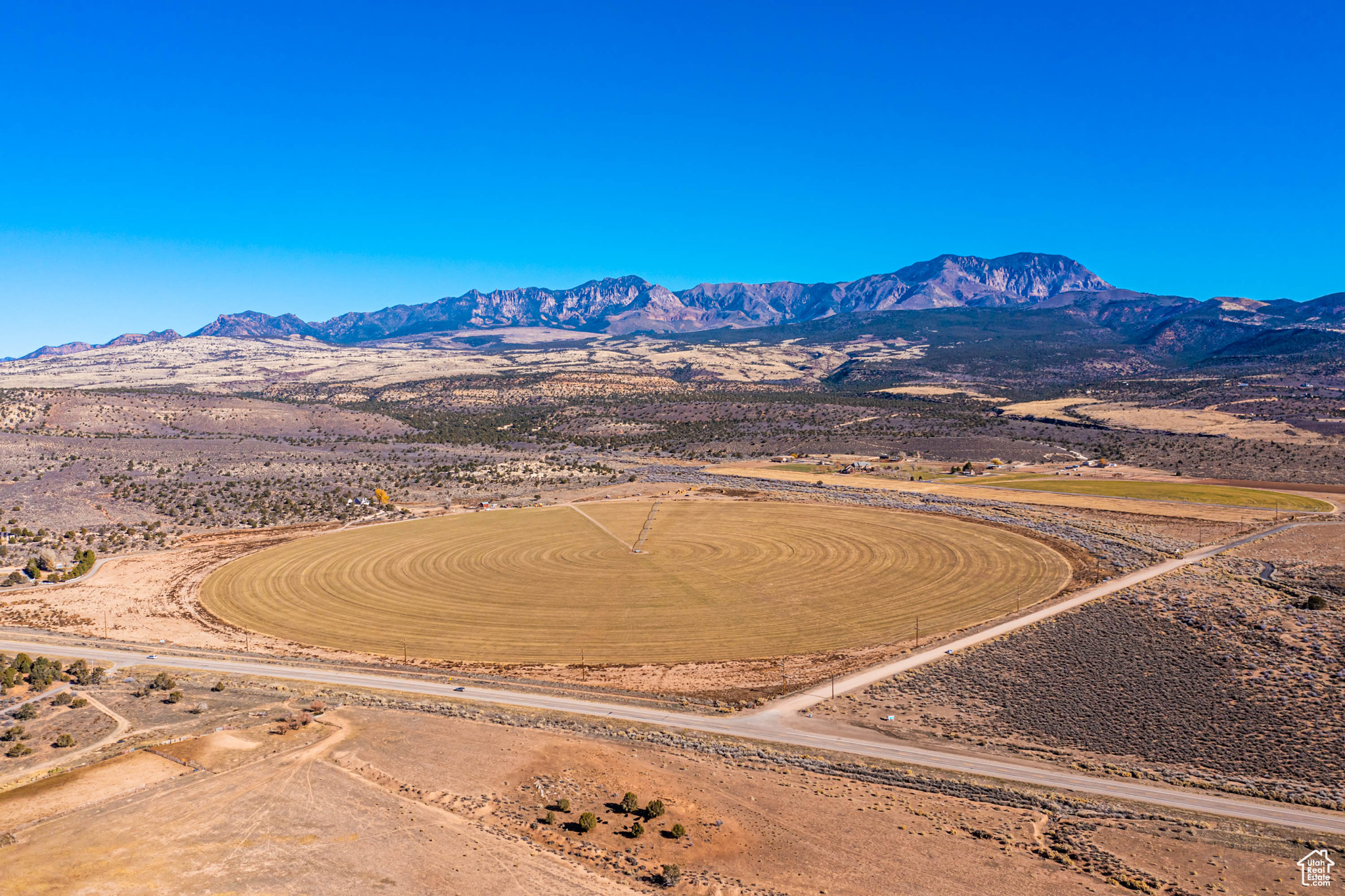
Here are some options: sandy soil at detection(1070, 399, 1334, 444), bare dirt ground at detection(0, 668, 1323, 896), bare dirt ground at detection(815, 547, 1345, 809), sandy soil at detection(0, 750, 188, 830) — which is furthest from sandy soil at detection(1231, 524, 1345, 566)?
sandy soil at detection(0, 750, 188, 830)

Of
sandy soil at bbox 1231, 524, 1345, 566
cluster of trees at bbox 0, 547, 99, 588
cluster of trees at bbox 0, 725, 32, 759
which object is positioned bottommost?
cluster of trees at bbox 0, 725, 32, 759

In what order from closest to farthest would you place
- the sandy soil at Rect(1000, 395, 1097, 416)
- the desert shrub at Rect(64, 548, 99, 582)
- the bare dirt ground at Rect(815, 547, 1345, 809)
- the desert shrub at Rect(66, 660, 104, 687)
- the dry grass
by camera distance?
the bare dirt ground at Rect(815, 547, 1345, 809), the desert shrub at Rect(66, 660, 104, 687), the desert shrub at Rect(64, 548, 99, 582), the dry grass, the sandy soil at Rect(1000, 395, 1097, 416)

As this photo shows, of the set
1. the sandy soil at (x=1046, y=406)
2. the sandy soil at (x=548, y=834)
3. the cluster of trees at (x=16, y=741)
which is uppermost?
the sandy soil at (x=1046, y=406)

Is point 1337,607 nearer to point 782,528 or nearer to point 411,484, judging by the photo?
point 782,528

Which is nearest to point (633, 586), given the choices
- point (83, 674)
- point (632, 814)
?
point (632, 814)

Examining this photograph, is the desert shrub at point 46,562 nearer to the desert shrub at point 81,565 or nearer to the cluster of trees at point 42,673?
the desert shrub at point 81,565

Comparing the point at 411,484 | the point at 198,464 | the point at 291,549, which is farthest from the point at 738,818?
the point at 198,464

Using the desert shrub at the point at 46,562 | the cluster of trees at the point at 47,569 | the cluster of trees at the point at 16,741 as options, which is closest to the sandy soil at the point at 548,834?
the cluster of trees at the point at 16,741

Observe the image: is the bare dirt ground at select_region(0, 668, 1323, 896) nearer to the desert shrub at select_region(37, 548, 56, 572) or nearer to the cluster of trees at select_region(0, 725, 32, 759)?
the cluster of trees at select_region(0, 725, 32, 759)
